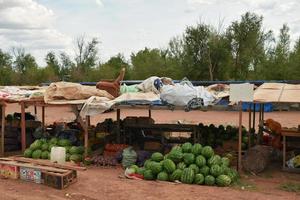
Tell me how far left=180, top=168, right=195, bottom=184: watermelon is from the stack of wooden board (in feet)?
8.02

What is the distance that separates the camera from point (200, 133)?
44.1 feet

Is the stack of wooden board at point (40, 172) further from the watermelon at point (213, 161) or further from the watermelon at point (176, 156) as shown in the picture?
the watermelon at point (213, 161)

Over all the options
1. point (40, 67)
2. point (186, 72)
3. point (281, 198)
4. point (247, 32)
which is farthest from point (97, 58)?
point (281, 198)

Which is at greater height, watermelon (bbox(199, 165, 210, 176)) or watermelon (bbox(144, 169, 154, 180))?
watermelon (bbox(199, 165, 210, 176))

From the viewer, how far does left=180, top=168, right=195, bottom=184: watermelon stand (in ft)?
32.5

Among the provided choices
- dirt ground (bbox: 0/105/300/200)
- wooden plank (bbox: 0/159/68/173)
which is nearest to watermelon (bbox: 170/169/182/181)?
dirt ground (bbox: 0/105/300/200)

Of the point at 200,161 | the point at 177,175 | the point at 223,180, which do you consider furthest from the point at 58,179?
the point at 223,180

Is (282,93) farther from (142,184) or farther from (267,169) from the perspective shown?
(142,184)

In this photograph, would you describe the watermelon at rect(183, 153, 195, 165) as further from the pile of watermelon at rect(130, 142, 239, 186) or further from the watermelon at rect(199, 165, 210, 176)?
the watermelon at rect(199, 165, 210, 176)

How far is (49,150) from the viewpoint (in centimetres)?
1284

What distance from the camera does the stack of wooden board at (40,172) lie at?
31.0 ft

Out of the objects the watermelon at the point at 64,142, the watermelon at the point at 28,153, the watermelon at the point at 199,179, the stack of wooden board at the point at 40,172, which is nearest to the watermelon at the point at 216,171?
the watermelon at the point at 199,179

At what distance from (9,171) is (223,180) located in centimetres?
496

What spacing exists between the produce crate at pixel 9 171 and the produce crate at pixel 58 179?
90 centimetres
